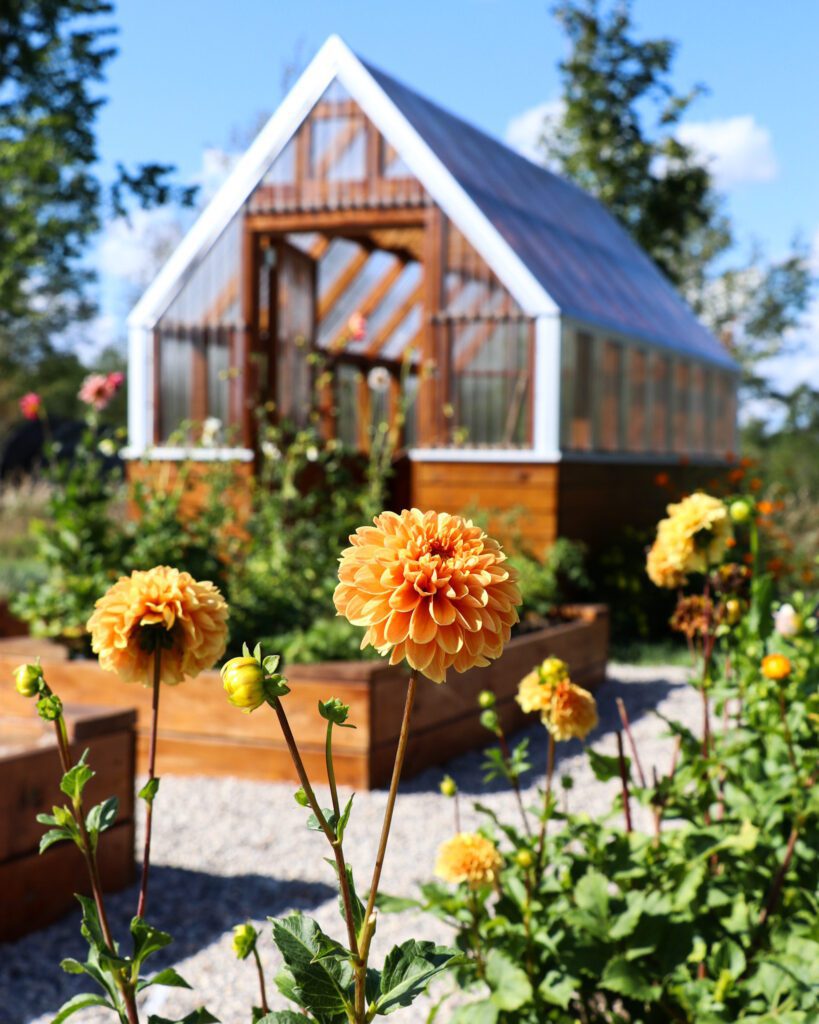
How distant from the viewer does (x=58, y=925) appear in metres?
3.46

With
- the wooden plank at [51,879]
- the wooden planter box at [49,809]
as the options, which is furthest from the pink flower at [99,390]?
the wooden plank at [51,879]

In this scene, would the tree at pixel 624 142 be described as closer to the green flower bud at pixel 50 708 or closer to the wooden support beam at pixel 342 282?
the wooden support beam at pixel 342 282

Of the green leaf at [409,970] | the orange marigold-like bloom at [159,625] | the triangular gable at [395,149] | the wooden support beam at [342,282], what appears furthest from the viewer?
the wooden support beam at [342,282]

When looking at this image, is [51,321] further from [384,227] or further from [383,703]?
[383,703]

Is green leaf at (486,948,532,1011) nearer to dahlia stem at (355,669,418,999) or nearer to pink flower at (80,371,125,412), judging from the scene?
dahlia stem at (355,669,418,999)

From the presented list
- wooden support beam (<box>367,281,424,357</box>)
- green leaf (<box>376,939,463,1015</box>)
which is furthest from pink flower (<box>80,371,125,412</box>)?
wooden support beam (<box>367,281,424,357</box>)

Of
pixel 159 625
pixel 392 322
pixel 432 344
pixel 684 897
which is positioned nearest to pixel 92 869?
pixel 159 625

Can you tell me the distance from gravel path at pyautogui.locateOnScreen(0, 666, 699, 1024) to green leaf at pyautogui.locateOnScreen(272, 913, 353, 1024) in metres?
1.16

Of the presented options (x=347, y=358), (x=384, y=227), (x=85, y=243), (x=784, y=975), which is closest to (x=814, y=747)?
(x=784, y=975)

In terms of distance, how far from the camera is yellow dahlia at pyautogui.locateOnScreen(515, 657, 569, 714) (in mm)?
2098

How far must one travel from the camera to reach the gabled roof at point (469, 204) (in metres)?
9.35

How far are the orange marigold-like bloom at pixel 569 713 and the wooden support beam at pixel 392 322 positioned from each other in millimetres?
10328

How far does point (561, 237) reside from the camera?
37.1ft

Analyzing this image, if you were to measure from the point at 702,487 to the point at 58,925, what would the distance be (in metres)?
10.1
